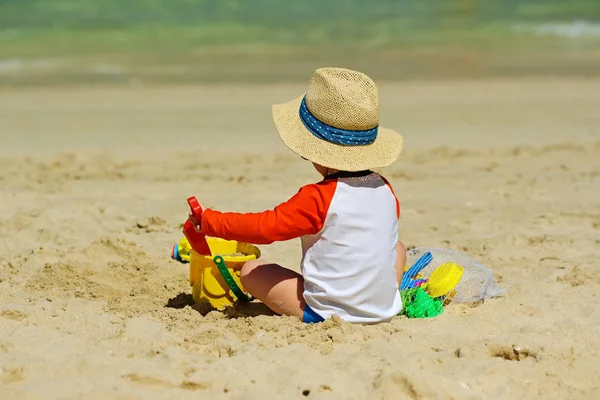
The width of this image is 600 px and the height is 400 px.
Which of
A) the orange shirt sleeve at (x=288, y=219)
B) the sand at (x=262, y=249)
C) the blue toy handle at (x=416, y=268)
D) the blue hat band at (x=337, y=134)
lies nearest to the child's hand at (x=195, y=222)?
the orange shirt sleeve at (x=288, y=219)

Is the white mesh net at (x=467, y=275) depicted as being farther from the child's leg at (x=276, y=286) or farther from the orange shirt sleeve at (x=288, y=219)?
the orange shirt sleeve at (x=288, y=219)

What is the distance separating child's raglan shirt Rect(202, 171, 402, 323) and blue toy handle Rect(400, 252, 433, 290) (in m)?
0.49

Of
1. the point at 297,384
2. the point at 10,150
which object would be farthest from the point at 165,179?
the point at 297,384

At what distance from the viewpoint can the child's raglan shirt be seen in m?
3.08

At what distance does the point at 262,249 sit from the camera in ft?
14.5

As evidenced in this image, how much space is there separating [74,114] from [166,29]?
281 inches

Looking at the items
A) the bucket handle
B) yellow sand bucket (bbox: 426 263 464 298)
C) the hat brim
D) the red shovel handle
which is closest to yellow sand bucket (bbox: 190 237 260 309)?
the bucket handle

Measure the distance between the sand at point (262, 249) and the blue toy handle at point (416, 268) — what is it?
30 centimetres

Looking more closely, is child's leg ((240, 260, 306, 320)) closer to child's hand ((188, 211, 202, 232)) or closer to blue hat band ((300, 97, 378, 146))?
child's hand ((188, 211, 202, 232))

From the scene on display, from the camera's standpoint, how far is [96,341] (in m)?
3.05

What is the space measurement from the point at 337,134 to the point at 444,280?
3.09 feet

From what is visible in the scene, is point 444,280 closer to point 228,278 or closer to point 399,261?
point 399,261

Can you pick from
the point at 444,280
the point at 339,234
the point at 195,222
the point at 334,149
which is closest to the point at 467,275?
the point at 444,280

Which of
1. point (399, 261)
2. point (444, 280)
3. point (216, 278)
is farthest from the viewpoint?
point (444, 280)
